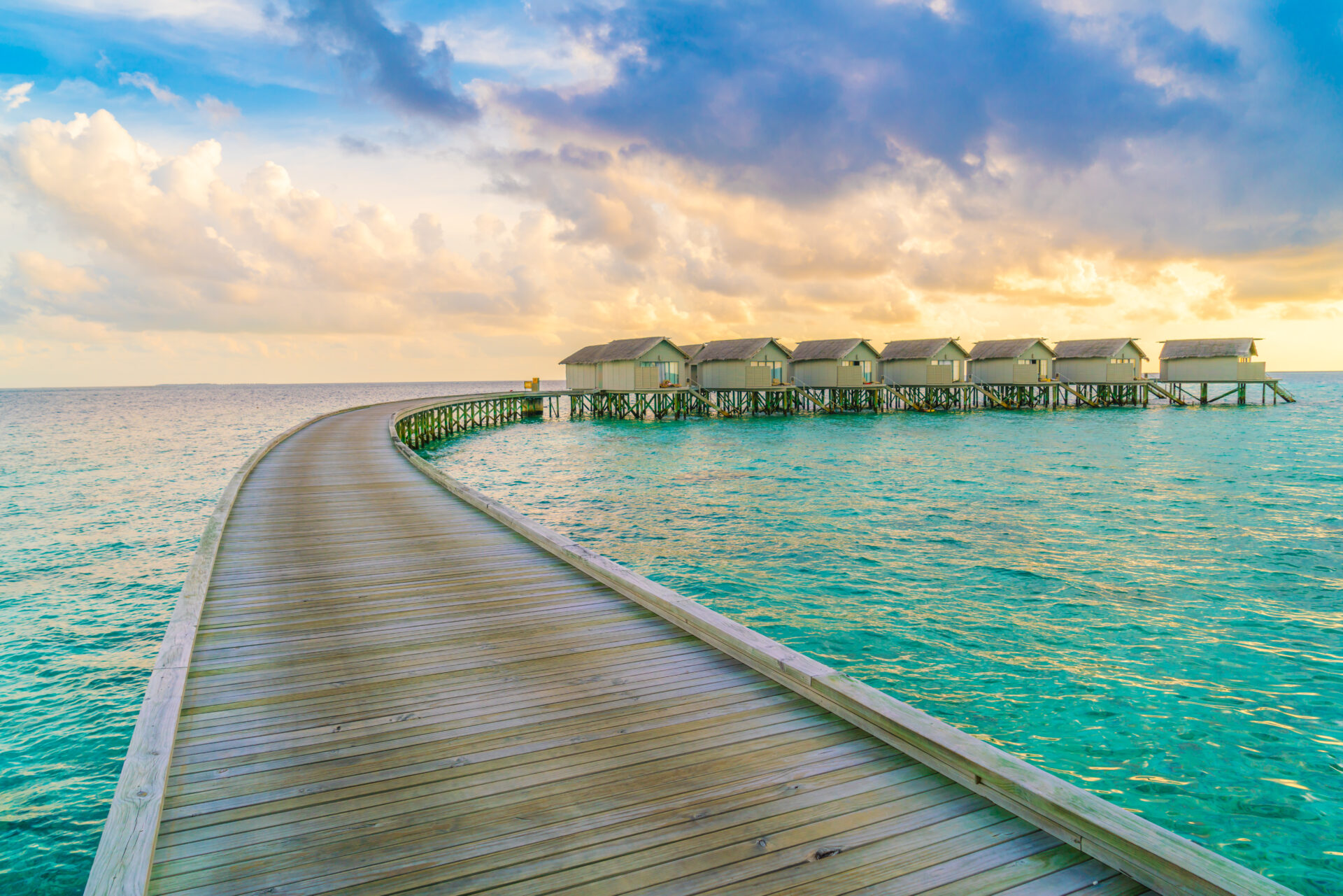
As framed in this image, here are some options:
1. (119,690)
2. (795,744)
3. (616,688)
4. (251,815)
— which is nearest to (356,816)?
(251,815)

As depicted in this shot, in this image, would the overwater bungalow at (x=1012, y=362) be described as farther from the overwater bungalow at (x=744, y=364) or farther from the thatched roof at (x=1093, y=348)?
the overwater bungalow at (x=744, y=364)

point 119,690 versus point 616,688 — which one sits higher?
point 616,688

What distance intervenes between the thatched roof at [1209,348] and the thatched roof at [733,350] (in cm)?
3532

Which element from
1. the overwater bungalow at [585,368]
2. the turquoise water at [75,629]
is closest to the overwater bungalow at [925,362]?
the overwater bungalow at [585,368]

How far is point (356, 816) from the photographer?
12.0ft

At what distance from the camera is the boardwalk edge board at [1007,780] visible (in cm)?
290

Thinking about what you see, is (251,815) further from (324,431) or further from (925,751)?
(324,431)

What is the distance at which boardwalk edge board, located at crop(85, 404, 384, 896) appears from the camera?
3035mm

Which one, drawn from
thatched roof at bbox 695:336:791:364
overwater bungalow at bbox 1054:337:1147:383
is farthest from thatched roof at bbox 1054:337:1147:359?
thatched roof at bbox 695:336:791:364

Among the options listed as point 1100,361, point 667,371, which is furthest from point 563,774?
point 1100,361

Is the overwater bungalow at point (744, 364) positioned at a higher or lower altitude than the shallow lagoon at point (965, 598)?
higher

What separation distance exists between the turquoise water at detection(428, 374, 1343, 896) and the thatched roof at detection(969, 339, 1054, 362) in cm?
3279

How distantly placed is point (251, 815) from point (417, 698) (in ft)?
4.74

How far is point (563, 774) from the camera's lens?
402cm
